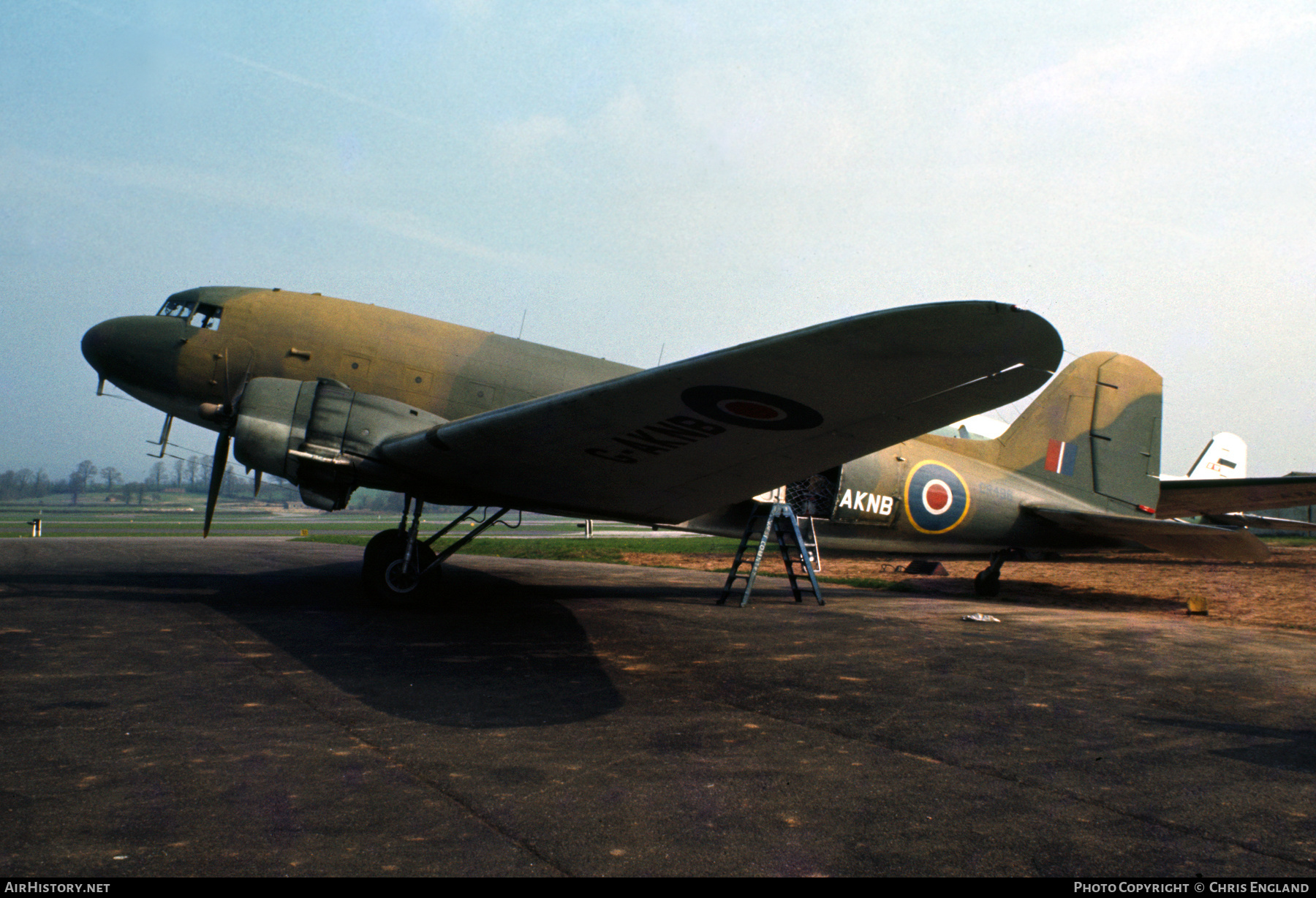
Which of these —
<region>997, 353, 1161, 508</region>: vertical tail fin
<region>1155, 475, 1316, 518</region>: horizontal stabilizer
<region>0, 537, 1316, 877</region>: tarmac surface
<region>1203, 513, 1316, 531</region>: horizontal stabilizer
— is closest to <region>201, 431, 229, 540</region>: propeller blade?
<region>0, 537, 1316, 877</region>: tarmac surface

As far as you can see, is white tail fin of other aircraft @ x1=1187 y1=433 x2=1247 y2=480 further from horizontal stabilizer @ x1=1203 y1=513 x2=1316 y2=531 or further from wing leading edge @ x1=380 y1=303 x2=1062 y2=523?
wing leading edge @ x1=380 y1=303 x2=1062 y2=523

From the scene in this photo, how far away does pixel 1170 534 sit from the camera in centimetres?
1135

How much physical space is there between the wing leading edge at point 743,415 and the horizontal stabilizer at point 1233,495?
34.5 feet

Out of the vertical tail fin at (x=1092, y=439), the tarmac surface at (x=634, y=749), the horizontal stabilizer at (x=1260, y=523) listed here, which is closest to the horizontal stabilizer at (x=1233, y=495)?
the vertical tail fin at (x=1092, y=439)

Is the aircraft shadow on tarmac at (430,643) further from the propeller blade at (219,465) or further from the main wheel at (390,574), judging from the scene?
the propeller blade at (219,465)

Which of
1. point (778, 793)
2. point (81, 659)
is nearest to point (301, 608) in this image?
point (81, 659)

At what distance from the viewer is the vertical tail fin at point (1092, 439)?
13.4 meters

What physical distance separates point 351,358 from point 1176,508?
15801 mm

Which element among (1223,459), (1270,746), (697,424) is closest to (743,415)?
(697,424)

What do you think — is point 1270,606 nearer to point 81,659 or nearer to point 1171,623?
point 1171,623

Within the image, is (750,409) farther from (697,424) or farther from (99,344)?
(99,344)

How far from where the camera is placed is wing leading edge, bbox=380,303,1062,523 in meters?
4.12

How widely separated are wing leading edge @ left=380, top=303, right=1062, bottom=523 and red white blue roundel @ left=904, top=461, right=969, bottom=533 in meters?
4.83

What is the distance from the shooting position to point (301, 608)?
9.31 m
